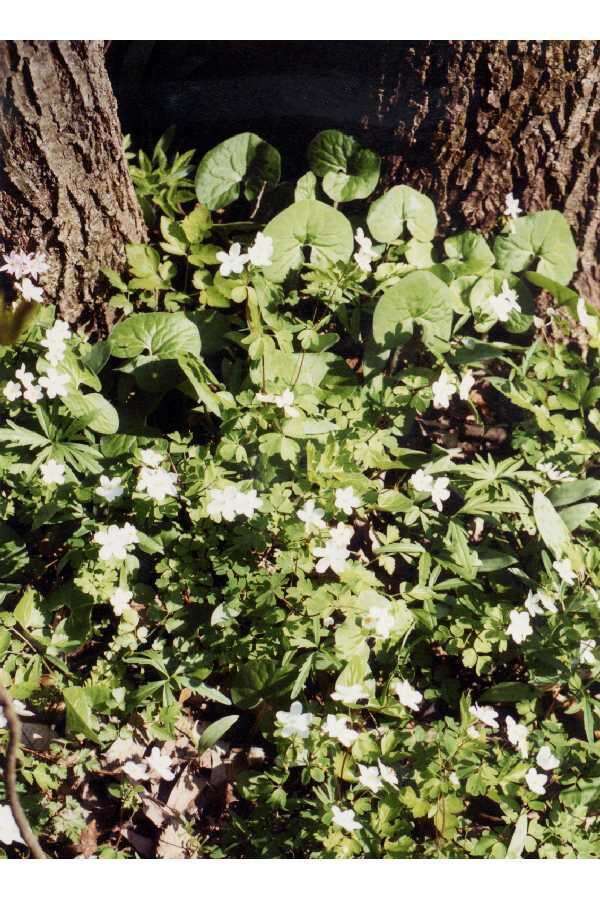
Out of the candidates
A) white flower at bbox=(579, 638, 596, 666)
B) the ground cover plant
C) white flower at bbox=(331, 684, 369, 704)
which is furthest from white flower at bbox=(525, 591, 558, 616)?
white flower at bbox=(331, 684, 369, 704)

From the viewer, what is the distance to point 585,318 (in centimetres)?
223

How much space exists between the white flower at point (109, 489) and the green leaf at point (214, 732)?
63 centimetres

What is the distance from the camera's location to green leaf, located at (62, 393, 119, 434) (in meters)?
1.84

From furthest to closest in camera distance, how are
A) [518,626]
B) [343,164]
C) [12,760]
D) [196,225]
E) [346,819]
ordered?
[343,164] < [196,225] < [518,626] < [346,819] < [12,760]

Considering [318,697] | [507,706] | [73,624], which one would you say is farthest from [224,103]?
[507,706]

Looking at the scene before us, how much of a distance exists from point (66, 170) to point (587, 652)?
6.10 feet

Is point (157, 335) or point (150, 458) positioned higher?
point (157, 335)

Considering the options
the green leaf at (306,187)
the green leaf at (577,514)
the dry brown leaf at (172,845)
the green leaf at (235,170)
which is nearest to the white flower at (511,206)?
the green leaf at (306,187)

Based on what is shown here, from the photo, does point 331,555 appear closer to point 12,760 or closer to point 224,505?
point 224,505

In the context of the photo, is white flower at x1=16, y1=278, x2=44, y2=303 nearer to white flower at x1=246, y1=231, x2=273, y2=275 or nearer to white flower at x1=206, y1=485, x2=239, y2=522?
white flower at x1=246, y1=231, x2=273, y2=275

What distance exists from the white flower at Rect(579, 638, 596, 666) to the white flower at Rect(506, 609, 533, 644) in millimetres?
133

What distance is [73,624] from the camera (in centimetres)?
186

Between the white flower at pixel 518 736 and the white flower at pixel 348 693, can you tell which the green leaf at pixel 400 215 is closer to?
the white flower at pixel 348 693

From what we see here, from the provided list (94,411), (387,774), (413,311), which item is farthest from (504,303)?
(387,774)
